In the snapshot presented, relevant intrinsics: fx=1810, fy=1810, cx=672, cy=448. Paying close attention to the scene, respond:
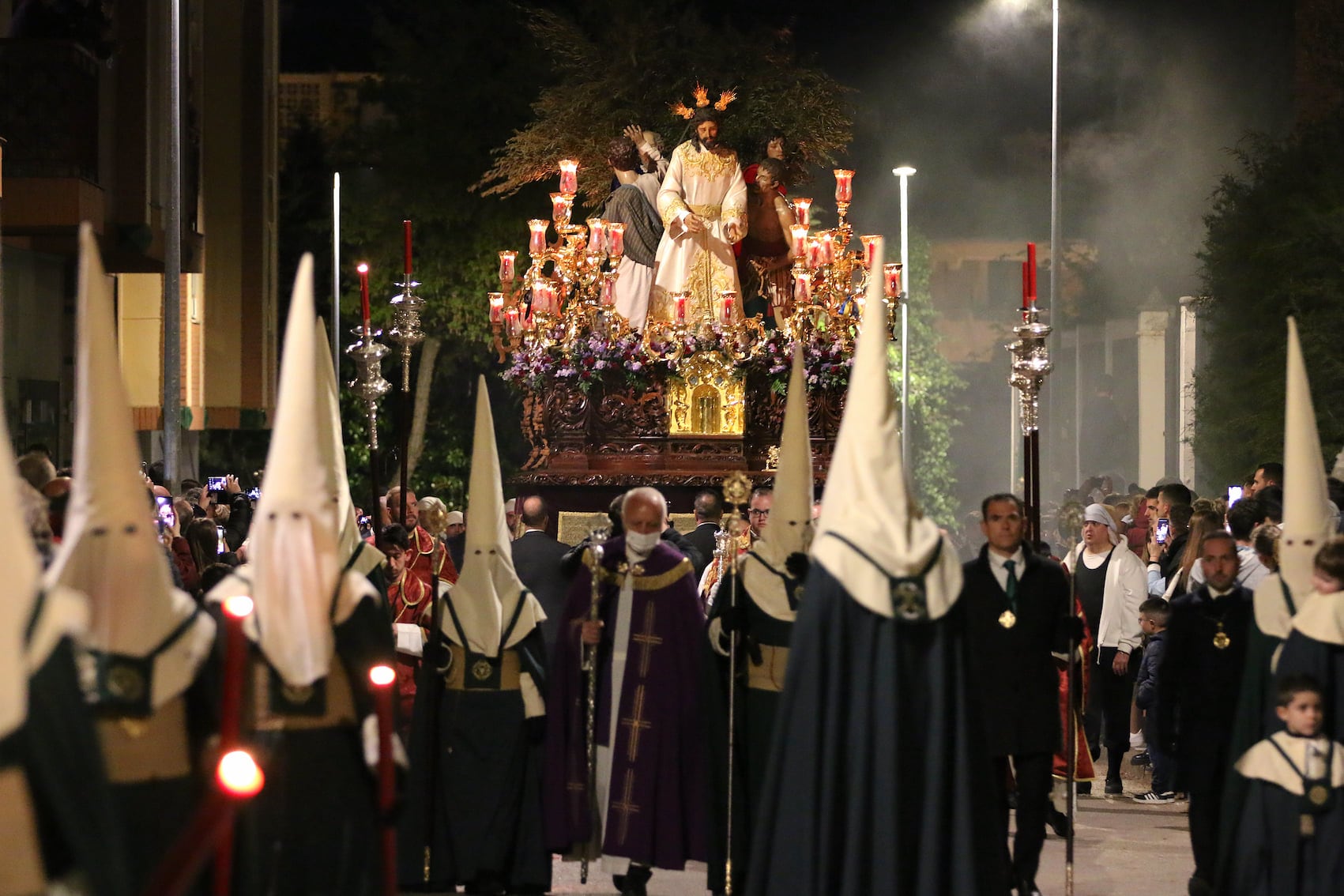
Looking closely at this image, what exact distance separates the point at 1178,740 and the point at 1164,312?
28098 mm

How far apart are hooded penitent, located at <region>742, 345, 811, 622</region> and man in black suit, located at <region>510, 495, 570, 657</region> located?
2.13 m

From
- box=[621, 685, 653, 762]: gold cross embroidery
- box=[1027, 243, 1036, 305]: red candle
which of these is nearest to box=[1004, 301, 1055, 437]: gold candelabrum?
box=[1027, 243, 1036, 305]: red candle

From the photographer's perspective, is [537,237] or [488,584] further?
[537,237]

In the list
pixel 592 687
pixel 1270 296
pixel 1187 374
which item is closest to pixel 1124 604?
pixel 592 687

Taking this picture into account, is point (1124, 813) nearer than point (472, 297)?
Yes

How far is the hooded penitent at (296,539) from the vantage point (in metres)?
5.89

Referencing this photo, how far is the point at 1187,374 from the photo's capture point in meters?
33.4

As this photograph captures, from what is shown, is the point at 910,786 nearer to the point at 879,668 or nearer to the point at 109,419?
the point at 879,668

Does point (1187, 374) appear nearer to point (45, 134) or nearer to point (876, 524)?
point (45, 134)

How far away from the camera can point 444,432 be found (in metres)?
34.9

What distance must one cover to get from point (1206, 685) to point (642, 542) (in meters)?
2.74

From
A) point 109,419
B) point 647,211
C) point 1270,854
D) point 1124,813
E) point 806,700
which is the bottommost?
point 1124,813

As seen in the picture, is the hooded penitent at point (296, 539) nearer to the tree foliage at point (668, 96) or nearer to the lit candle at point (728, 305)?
the lit candle at point (728, 305)

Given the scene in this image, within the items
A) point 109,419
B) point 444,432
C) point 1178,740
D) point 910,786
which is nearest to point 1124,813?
point 1178,740
